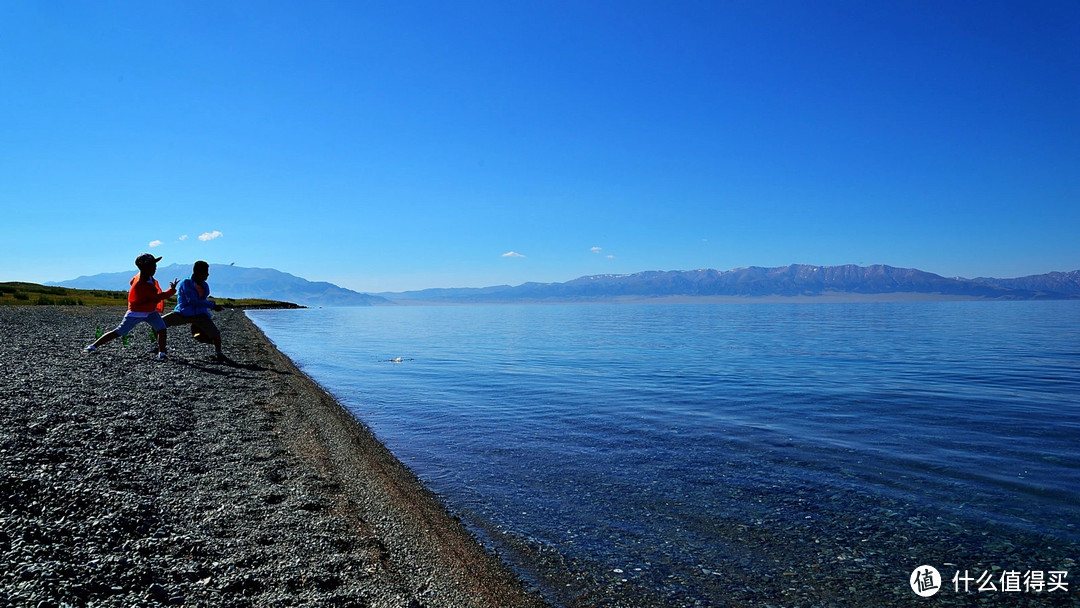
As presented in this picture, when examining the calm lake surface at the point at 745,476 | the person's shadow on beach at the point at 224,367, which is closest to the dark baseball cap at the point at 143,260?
the person's shadow on beach at the point at 224,367

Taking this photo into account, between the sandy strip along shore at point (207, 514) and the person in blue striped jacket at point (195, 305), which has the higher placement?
the person in blue striped jacket at point (195, 305)

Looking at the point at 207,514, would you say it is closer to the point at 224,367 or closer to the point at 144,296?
A: the point at 144,296

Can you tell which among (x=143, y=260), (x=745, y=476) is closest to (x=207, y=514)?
(x=745, y=476)

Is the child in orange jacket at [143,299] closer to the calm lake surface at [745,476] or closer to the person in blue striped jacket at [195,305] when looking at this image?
the person in blue striped jacket at [195,305]

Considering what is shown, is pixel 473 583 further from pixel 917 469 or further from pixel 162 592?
pixel 917 469

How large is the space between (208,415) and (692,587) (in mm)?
10523

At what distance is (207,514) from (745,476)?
888cm

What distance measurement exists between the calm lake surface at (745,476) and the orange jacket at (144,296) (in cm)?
670

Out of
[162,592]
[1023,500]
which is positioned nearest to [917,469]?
[1023,500]

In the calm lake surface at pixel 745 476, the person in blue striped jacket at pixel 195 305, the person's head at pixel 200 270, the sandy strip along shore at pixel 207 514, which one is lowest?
the calm lake surface at pixel 745 476

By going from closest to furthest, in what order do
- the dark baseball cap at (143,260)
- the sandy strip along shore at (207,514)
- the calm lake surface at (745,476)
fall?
the sandy strip along shore at (207,514)
the calm lake surface at (745,476)
the dark baseball cap at (143,260)

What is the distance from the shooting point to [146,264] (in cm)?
1727

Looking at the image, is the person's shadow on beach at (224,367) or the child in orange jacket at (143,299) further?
the person's shadow on beach at (224,367)

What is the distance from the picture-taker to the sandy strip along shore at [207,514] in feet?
16.3
